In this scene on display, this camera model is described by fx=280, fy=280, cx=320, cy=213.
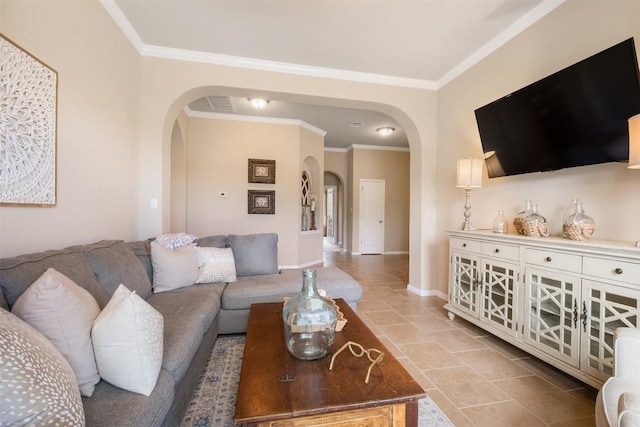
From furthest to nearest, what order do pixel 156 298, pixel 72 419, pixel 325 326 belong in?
1. pixel 156 298
2. pixel 325 326
3. pixel 72 419

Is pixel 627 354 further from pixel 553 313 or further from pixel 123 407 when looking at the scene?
pixel 123 407

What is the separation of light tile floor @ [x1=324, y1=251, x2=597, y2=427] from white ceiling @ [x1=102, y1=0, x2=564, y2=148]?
2.89 m

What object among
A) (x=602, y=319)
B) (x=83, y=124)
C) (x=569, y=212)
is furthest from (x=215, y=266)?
(x=569, y=212)

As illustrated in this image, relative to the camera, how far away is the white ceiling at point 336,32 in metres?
2.39

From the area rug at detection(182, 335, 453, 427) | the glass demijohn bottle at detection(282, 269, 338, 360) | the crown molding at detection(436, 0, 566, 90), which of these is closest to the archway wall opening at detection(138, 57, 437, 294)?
the crown molding at detection(436, 0, 566, 90)

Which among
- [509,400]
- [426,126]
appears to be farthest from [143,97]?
[509,400]

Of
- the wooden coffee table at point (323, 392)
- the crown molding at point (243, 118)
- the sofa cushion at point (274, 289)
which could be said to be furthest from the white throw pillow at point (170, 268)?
the crown molding at point (243, 118)

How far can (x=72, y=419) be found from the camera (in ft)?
2.45

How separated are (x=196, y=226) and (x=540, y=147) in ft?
16.2

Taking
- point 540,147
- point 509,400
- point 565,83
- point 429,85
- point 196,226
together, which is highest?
point 429,85

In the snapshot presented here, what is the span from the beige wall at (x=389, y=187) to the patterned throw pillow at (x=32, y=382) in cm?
706

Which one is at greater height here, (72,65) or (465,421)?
(72,65)

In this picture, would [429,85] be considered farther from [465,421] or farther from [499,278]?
[465,421]

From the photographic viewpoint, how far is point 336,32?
2732mm
